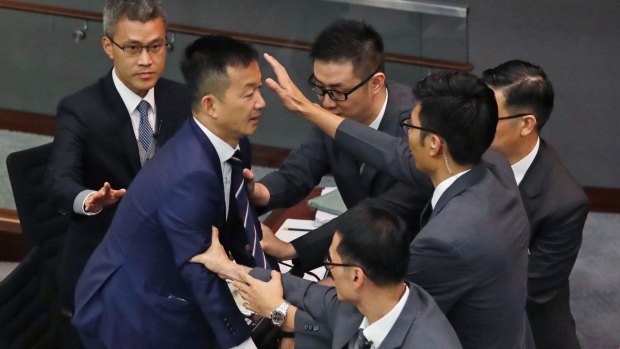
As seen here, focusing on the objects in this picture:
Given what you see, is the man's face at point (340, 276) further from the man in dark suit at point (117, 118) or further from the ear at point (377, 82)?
the man in dark suit at point (117, 118)

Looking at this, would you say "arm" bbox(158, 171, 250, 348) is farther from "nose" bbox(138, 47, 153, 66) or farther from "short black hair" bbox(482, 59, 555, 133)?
"short black hair" bbox(482, 59, 555, 133)

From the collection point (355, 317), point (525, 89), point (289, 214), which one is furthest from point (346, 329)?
point (289, 214)

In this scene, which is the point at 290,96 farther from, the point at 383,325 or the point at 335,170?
the point at 383,325

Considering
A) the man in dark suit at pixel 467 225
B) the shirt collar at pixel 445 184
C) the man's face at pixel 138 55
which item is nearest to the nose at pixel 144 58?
the man's face at pixel 138 55

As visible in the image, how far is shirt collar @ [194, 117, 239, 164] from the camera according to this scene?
286 centimetres

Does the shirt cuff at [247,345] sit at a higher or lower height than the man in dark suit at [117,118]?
lower

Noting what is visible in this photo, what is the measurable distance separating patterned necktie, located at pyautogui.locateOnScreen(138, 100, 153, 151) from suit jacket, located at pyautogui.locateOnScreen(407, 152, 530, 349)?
114cm

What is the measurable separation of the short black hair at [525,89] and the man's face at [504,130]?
0.02 m

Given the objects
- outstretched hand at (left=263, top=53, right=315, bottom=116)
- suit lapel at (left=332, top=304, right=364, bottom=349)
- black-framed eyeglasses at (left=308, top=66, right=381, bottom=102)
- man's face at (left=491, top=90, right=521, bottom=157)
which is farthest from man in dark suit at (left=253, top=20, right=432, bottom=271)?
suit lapel at (left=332, top=304, right=364, bottom=349)

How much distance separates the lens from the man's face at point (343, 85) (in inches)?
134

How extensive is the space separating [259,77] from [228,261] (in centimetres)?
49

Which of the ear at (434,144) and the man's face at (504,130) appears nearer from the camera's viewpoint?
the ear at (434,144)

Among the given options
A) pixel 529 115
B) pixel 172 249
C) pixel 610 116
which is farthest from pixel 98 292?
pixel 610 116

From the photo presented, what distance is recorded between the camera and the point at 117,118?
361cm
